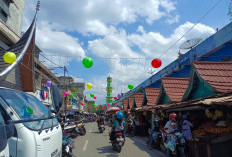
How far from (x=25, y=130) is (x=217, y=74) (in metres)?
8.65

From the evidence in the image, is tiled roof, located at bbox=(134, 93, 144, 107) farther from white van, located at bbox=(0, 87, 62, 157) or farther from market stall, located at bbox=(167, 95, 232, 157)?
white van, located at bbox=(0, 87, 62, 157)

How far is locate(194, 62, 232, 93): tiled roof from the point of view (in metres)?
7.62

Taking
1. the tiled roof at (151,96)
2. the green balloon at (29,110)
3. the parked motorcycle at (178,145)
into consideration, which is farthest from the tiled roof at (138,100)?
the green balloon at (29,110)

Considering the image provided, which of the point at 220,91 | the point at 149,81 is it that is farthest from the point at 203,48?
the point at 149,81

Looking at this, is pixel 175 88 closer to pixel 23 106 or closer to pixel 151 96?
pixel 151 96

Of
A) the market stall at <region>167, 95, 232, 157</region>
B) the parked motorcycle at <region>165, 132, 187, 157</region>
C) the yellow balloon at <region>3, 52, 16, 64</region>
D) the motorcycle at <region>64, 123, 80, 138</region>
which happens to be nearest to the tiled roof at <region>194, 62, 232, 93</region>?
the market stall at <region>167, 95, 232, 157</region>

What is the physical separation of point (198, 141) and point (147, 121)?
371 inches

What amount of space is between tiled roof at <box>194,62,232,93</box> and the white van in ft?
22.5

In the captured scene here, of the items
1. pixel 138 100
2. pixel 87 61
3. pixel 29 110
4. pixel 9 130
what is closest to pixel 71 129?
pixel 87 61

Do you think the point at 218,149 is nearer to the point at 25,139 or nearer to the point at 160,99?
the point at 25,139

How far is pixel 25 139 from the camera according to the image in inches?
94.3

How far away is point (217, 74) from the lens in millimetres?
8469

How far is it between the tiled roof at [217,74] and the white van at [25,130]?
270 inches

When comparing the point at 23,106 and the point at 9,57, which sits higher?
the point at 9,57
